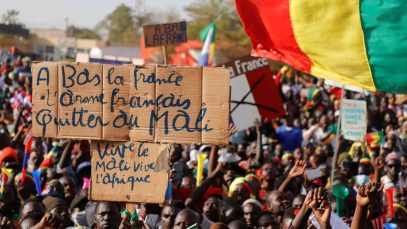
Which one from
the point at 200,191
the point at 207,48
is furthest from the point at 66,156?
the point at 207,48

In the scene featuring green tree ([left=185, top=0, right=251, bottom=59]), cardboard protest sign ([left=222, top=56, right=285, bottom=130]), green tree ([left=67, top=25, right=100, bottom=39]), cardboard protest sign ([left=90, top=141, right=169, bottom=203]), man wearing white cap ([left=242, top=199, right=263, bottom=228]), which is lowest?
man wearing white cap ([left=242, top=199, right=263, bottom=228])

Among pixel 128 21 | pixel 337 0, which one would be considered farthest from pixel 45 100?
pixel 128 21

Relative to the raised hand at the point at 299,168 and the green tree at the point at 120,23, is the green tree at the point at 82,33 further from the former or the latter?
the raised hand at the point at 299,168

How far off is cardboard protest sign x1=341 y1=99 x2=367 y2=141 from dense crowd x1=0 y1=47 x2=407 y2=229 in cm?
28

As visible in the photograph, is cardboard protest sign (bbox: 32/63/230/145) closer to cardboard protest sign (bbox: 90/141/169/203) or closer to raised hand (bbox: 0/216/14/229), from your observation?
cardboard protest sign (bbox: 90/141/169/203)

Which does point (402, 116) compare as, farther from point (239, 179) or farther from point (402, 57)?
point (402, 57)

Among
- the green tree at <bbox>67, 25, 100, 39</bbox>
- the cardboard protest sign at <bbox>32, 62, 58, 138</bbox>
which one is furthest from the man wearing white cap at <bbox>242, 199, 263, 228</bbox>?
the green tree at <bbox>67, 25, 100, 39</bbox>

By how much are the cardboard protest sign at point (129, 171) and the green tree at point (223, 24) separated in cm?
4154

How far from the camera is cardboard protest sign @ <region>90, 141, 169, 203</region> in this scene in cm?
574

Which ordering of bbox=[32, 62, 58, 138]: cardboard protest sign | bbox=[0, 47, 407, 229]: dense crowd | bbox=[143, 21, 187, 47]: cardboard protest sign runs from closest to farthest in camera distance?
bbox=[32, 62, 58, 138]: cardboard protest sign → bbox=[0, 47, 407, 229]: dense crowd → bbox=[143, 21, 187, 47]: cardboard protest sign

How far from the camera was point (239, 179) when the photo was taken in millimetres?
8766

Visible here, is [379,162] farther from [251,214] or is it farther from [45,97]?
[45,97]

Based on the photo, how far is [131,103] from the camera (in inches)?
224

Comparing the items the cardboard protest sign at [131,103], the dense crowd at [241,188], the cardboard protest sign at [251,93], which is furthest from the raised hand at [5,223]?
the cardboard protest sign at [251,93]
